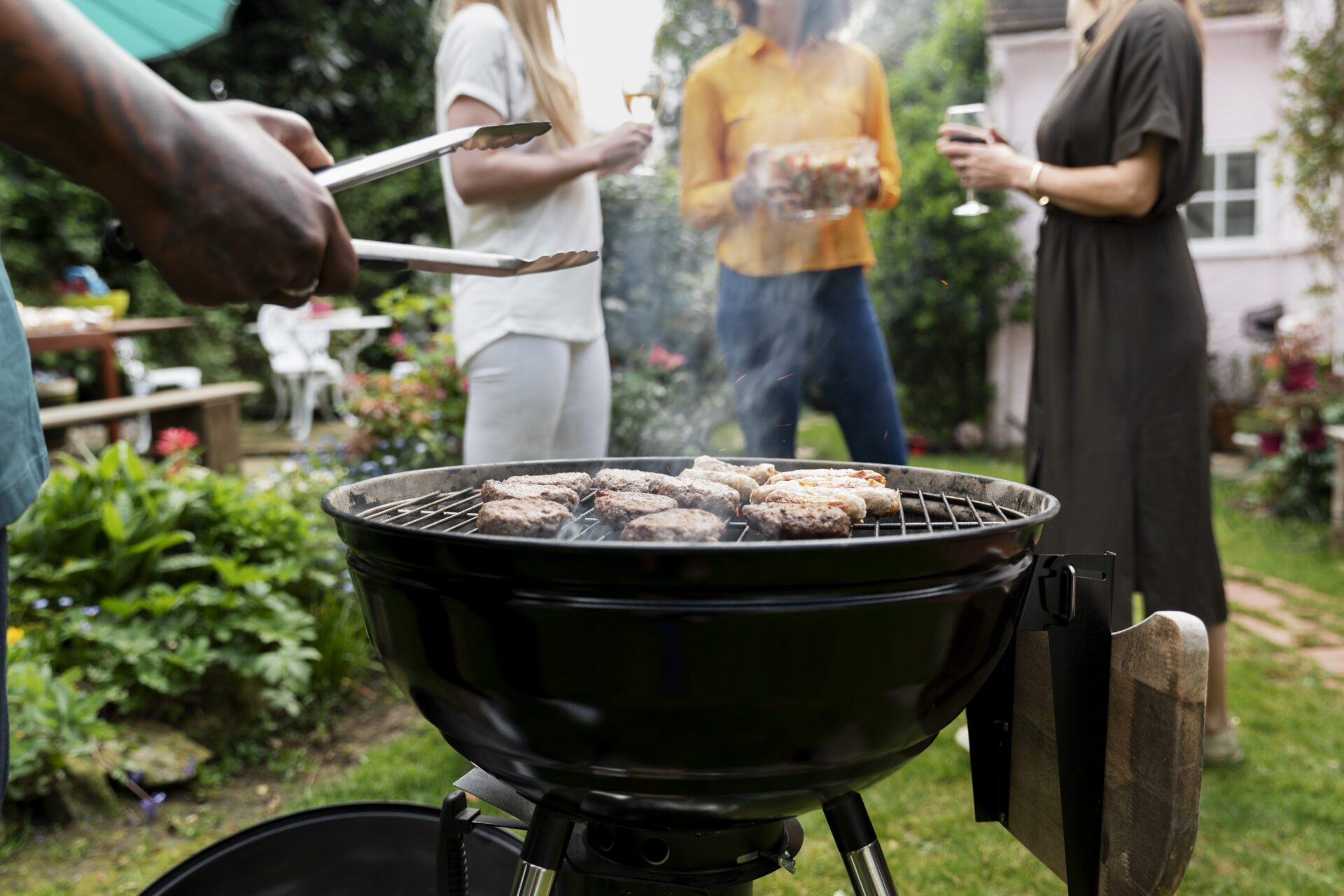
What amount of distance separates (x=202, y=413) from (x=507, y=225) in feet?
13.8

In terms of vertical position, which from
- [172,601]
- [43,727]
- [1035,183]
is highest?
[1035,183]

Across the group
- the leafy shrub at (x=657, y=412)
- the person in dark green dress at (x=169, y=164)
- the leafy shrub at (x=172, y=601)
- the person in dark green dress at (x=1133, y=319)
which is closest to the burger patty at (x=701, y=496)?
the person in dark green dress at (x=169, y=164)

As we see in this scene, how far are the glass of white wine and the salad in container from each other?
422mm

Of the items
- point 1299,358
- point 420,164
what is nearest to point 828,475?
point 420,164

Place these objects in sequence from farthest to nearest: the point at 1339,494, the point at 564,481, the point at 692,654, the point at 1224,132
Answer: the point at 1224,132 → the point at 1339,494 → the point at 564,481 → the point at 692,654

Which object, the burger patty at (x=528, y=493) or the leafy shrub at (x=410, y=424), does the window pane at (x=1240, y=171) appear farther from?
the burger patty at (x=528, y=493)

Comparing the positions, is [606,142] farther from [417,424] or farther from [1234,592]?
[1234,592]

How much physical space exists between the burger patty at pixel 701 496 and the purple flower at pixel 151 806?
184 centimetres

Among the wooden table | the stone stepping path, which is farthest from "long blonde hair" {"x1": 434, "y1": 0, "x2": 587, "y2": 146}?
the wooden table

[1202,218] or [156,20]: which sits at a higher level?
[156,20]

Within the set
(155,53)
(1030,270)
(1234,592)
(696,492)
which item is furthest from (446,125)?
(1030,270)

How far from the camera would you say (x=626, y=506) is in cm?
141

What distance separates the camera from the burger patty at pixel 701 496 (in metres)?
1.52

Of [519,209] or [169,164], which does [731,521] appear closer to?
[169,164]
